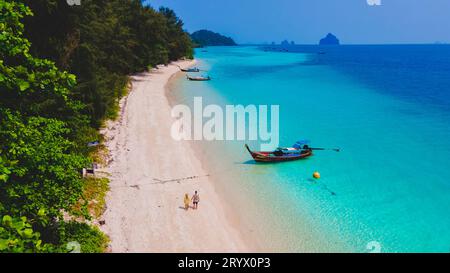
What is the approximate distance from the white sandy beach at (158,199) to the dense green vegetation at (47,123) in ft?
3.91

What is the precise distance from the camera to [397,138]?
38.9m

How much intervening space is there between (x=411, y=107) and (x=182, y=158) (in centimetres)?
4439

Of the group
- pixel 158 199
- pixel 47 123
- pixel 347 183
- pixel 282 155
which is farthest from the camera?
pixel 282 155

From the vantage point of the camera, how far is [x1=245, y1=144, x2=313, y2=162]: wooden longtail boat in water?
1110 inches

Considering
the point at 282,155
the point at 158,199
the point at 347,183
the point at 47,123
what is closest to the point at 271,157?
the point at 282,155

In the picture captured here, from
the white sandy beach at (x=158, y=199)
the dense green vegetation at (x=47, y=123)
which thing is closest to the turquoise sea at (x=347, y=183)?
the white sandy beach at (x=158, y=199)

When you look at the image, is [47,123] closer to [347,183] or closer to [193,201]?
[193,201]

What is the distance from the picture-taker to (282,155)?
28984 mm

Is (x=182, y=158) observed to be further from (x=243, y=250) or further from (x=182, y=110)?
(x=182, y=110)

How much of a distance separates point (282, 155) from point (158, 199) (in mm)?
11770

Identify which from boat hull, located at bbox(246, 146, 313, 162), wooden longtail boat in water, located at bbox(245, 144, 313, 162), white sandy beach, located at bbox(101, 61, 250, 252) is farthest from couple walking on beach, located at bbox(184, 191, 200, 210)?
boat hull, located at bbox(246, 146, 313, 162)

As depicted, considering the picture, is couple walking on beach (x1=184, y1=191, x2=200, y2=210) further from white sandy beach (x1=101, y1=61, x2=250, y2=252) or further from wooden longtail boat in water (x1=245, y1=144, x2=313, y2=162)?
wooden longtail boat in water (x1=245, y1=144, x2=313, y2=162)

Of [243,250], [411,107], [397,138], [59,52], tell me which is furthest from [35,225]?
[411,107]

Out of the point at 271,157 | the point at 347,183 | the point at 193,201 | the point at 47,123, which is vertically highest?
the point at 47,123
